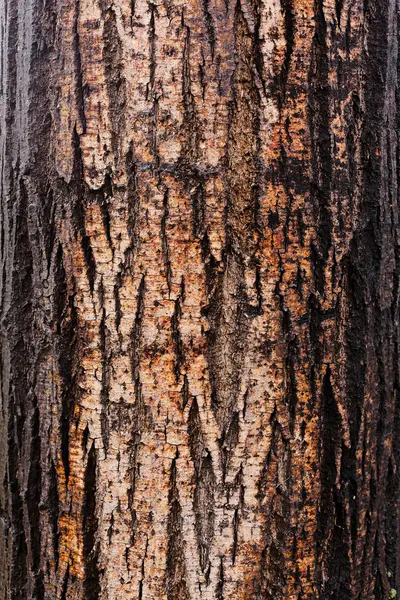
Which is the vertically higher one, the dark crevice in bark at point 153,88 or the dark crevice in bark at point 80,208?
the dark crevice in bark at point 153,88

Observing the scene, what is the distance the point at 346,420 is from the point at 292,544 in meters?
0.30

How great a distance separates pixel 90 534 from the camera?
1.26 meters

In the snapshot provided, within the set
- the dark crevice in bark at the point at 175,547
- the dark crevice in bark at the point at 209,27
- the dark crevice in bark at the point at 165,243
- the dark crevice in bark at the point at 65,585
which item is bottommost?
the dark crevice in bark at the point at 65,585

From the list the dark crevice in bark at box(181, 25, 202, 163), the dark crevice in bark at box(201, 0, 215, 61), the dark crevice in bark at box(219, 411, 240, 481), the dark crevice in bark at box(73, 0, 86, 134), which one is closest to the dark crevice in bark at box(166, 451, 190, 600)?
the dark crevice in bark at box(219, 411, 240, 481)

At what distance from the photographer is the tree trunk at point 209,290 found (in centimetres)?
118

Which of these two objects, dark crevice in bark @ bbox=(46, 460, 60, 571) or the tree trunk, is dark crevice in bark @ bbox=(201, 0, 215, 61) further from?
dark crevice in bark @ bbox=(46, 460, 60, 571)

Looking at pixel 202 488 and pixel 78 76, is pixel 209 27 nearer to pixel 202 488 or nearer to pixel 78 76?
pixel 78 76

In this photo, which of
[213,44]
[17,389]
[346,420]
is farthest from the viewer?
[17,389]

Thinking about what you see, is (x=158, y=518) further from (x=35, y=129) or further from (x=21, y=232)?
(x=35, y=129)

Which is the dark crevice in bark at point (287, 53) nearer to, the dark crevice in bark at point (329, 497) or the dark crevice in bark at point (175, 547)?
the dark crevice in bark at point (329, 497)

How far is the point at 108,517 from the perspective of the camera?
124 centimetres

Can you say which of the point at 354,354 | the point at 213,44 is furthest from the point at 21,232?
the point at 354,354

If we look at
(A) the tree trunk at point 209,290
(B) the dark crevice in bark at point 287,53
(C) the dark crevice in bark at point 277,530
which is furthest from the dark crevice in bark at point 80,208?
(C) the dark crevice in bark at point 277,530

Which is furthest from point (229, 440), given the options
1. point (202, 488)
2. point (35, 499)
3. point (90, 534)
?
point (35, 499)
